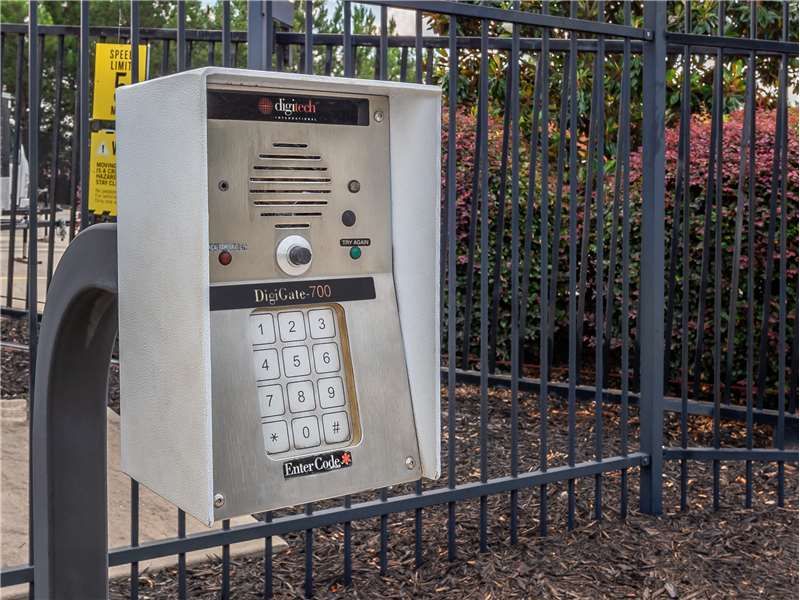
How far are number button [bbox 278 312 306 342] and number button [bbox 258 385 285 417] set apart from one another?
78mm

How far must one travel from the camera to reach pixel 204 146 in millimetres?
1351

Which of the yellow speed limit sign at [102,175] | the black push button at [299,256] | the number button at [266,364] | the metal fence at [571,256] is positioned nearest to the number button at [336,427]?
the number button at [266,364]

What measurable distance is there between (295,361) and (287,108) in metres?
0.39

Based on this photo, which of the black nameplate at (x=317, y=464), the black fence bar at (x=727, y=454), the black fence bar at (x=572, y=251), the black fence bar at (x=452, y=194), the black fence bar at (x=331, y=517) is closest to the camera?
the black nameplate at (x=317, y=464)

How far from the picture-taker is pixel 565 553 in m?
3.61

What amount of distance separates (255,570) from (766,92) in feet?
21.0

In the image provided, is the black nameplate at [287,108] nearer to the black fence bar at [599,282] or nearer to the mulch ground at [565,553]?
the mulch ground at [565,553]

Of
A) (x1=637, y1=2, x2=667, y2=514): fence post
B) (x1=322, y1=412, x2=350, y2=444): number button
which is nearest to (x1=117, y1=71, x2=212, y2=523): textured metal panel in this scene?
(x1=322, y1=412, x2=350, y2=444): number button

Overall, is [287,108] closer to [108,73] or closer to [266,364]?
[266,364]

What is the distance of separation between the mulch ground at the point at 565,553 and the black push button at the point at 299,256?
205 centimetres

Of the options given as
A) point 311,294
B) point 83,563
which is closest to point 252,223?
point 311,294

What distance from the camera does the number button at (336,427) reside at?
1508mm

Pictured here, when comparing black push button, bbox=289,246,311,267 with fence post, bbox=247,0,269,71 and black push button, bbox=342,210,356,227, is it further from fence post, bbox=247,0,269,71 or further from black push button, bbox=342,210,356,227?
fence post, bbox=247,0,269,71

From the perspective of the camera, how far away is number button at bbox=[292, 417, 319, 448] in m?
1.48
